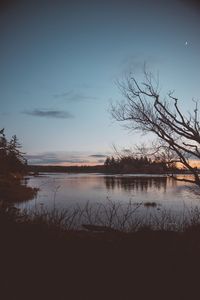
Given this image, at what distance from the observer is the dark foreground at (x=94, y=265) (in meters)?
4.53

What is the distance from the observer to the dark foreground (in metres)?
4.53

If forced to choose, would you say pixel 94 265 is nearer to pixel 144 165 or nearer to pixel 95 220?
pixel 95 220

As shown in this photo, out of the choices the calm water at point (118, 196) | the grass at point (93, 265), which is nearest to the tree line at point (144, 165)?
the calm water at point (118, 196)

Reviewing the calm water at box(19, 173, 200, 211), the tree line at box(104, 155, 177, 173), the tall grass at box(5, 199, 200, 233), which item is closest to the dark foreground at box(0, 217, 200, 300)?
the tall grass at box(5, 199, 200, 233)

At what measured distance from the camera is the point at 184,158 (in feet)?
37.4

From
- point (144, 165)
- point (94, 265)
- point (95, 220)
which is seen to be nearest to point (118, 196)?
point (144, 165)

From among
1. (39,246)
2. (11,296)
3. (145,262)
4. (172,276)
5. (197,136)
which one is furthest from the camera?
(197,136)

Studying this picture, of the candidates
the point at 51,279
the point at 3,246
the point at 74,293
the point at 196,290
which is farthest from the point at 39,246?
the point at 196,290

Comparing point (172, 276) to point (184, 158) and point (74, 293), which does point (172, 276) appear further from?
point (184, 158)

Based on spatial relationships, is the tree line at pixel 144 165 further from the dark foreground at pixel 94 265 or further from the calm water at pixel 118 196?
the dark foreground at pixel 94 265

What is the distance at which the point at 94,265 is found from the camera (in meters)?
5.39

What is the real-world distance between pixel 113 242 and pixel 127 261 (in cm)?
101

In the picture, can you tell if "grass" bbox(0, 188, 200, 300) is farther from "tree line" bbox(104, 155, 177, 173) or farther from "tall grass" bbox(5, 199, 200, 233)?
"tree line" bbox(104, 155, 177, 173)

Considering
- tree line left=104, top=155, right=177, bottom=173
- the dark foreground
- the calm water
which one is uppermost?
tree line left=104, top=155, right=177, bottom=173
